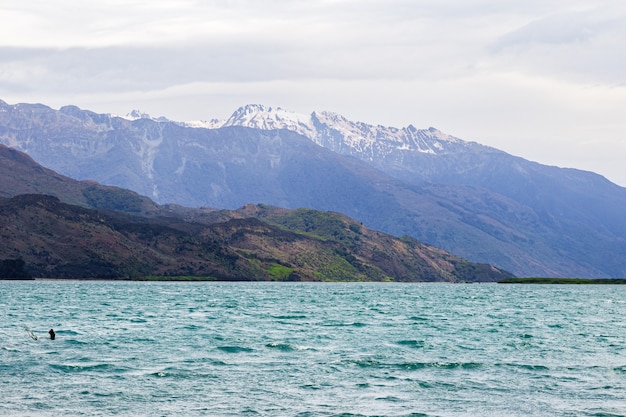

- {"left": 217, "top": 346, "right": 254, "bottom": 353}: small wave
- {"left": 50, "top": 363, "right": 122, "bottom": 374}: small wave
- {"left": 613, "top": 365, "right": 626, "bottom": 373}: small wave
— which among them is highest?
{"left": 217, "top": 346, "right": 254, "bottom": 353}: small wave

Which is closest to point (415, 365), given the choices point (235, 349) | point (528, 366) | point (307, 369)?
point (307, 369)

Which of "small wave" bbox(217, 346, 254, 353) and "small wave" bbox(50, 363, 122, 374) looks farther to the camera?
"small wave" bbox(217, 346, 254, 353)

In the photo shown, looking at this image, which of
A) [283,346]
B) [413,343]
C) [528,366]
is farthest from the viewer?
[413,343]

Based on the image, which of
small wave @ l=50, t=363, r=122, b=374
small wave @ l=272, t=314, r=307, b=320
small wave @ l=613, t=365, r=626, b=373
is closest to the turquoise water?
small wave @ l=613, t=365, r=626, b=373

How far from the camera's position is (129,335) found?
120 metres

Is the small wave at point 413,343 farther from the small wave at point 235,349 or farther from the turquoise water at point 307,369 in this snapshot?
the small wave at point 235,349

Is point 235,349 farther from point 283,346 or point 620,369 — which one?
point 620,369

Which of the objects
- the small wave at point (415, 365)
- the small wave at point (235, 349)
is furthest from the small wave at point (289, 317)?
the small wave at point (415, 365)

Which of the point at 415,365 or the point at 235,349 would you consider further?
Answer: the point at 235,349

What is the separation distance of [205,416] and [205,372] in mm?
20567

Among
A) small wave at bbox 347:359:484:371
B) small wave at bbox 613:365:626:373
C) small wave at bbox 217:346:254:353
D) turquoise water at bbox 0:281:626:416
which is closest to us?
turquoise water at bbox 0:281:626:416

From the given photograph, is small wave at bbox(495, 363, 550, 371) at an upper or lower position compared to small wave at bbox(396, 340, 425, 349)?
lower

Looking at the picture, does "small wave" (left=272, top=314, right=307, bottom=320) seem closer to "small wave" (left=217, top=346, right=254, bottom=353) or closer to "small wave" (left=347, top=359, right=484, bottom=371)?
"small wave" (left=217, top=346, right=254, bottom=353)

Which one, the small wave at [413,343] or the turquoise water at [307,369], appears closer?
the turquoise water at [307,369]
